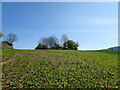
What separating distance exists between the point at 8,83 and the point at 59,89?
9.14 ft

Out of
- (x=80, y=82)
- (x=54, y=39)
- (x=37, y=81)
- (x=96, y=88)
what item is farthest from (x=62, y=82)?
(x=54, y=39)

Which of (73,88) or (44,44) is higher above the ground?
(44,44)

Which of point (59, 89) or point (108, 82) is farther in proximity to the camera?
point (108, 82)

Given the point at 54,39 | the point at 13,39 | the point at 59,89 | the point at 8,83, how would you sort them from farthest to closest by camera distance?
the point at 13,39, the point at 54,39, the point at 8,83, the point at 59,89

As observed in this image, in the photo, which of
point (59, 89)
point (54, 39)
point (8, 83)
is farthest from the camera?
point (54, 39)

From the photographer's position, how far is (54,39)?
136 feet

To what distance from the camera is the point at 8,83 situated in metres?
5.34

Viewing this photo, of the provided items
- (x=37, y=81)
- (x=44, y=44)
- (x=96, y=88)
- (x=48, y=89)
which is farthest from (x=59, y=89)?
(x=44, y=44)

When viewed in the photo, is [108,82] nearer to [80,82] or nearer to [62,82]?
[80,82]

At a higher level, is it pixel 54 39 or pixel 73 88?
pixel 54 39

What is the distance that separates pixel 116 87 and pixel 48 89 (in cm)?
346

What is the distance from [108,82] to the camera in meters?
5.59

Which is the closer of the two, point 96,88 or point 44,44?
point 96,88

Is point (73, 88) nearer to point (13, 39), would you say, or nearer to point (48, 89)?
point (48, 89)
